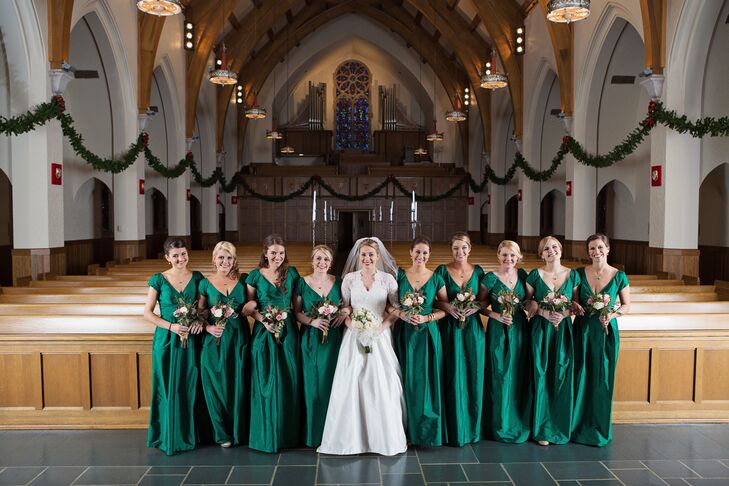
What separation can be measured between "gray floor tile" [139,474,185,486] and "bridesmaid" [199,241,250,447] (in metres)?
0.64

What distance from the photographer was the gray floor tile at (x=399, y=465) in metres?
4.65

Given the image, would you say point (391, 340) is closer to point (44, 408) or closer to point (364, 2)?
point (44, 408)

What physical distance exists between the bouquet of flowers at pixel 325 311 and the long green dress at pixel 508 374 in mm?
1398

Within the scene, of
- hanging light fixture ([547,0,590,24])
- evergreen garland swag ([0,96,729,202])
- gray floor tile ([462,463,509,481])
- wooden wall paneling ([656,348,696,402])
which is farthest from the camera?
evergreen garland swag ([0,96,729,202])

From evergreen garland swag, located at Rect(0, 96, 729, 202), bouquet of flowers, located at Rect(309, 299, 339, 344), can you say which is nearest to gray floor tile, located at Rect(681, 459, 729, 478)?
bouquet of flowers, located at Rect(309, 299, 339, 344)

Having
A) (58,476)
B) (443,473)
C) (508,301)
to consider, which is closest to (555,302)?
(508,301)

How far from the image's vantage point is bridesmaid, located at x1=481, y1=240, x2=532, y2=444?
520 cm

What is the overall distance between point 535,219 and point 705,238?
569cm

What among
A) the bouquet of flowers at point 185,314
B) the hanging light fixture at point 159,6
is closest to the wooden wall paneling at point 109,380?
the bouquet of flowers at point 185,314

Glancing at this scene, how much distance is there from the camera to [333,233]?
26.0 m

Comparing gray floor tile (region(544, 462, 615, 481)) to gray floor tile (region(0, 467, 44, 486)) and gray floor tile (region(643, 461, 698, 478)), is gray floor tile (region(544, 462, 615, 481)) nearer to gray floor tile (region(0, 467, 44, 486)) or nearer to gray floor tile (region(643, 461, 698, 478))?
gray floor tile (region(643, 461, 698, 478))

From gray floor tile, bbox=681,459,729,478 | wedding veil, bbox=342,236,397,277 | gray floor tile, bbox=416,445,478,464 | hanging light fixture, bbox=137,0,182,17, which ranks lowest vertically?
gray floor tile, bbox=416,445,478,464

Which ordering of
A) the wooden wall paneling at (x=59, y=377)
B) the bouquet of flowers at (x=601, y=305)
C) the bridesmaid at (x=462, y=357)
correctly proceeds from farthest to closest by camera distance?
the wooden wall paneling at (x=59, y=377) < the bridesmaid at (x=462, y=357) < the bouquet of flowers at (x=601, y=305)

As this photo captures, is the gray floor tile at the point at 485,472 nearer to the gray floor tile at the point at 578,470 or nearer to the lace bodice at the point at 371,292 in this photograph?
the gray floor tile at the point at 578,470
